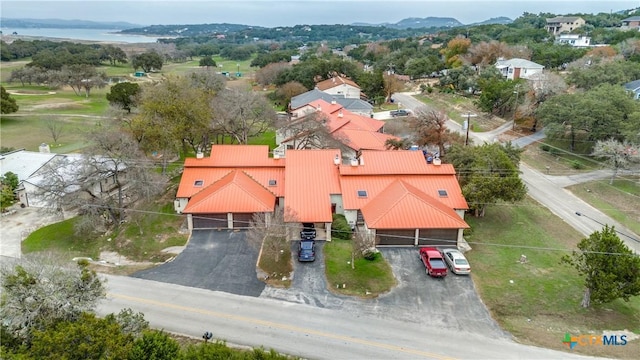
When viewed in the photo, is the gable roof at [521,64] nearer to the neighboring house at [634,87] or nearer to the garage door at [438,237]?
the neighboring house at [634,87]

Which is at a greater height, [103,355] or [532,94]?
[532,94]

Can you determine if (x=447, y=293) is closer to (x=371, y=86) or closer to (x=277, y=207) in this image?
(x=277, y=207)

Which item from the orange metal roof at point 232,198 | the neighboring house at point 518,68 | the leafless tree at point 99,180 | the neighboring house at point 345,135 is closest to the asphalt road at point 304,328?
the orange metal roof at point 232,198

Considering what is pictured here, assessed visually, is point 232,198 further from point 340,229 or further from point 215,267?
point 340,229

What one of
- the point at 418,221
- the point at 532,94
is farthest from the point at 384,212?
the point at 532,94

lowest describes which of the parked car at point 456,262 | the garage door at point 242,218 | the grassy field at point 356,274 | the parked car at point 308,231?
the grassy field at point 356,274

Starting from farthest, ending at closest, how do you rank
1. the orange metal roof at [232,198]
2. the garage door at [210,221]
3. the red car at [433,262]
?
the garage door at [210,221]
the orange metal roof at [232,198]
the red car at [433,262]

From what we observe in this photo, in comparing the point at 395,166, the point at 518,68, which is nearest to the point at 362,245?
the point at 395,166
